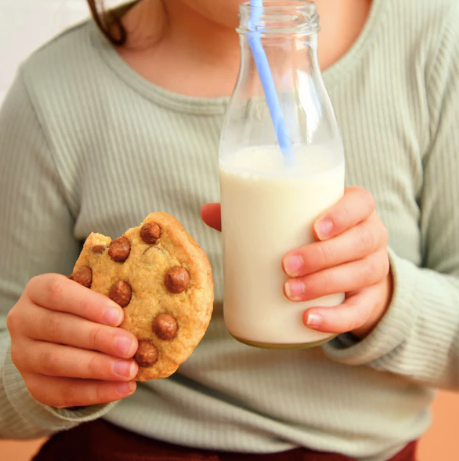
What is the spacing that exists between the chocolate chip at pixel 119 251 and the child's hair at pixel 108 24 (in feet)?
1.55

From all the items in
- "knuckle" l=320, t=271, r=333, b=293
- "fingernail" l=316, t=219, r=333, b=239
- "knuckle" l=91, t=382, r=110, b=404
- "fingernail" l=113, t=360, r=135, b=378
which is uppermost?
"fingernail" l=316, t=219, r=333, b=239

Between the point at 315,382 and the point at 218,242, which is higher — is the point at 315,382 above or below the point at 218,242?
below

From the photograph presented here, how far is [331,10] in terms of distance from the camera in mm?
978

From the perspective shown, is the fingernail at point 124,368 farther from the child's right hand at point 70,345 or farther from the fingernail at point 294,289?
the fingernail at point 294,289

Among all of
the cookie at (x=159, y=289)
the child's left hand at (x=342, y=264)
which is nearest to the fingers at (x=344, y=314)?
the child's left hand at (x=342, y=264)

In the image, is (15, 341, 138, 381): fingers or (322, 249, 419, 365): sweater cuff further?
(322, 249, 419, 365): sweater cuff

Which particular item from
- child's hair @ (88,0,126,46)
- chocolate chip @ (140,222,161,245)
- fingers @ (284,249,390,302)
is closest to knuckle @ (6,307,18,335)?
chocolate chip @ (140,222,161,245)

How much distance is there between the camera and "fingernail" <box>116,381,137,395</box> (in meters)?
0.68

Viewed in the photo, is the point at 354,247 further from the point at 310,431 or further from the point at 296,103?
the point at 310,431

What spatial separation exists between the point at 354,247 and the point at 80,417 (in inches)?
16.0

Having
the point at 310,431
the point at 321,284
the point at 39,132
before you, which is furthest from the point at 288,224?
the point at 39,132

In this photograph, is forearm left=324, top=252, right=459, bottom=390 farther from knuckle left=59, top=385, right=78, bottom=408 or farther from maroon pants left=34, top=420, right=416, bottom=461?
knuckle left=59, top=385, right=78, bottom=408

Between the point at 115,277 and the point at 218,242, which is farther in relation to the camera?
the point at 218,242

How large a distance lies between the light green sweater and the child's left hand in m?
0.20
